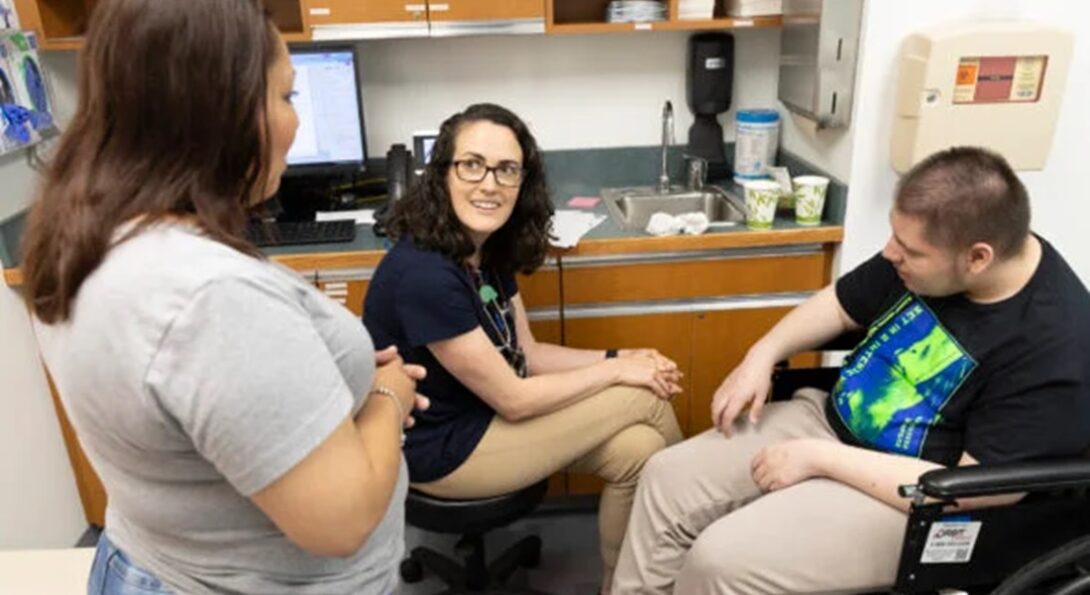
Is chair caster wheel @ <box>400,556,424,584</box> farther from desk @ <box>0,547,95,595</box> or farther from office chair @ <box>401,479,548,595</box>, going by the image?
desk @ <box>0,547,95,595</box>

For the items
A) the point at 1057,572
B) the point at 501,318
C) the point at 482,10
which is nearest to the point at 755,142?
the point at 482,10

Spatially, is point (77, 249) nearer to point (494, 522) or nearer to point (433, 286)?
point (433, 286)

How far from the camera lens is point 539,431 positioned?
63.9 inches

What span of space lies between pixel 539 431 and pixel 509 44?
4.59 ft

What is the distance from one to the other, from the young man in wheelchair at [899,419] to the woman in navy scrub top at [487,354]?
14 centimetres

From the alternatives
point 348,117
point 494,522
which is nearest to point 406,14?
point 348,117

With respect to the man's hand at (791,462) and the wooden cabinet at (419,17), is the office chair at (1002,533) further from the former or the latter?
the wooden cabinet at (419,17)

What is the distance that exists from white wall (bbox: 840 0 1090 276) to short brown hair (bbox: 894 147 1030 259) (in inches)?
28.1

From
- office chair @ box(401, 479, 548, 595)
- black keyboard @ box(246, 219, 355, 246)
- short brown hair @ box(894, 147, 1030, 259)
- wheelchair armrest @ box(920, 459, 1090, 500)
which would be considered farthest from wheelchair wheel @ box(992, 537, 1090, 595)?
black keyboard @ box(246, 219, 355, 246)

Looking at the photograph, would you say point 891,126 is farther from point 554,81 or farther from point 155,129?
point 155,129

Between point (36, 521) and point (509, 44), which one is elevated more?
point (509, 44)

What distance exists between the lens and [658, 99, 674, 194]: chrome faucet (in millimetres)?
2480

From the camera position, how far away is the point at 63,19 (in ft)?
7.43

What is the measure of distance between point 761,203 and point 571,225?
50 cm
